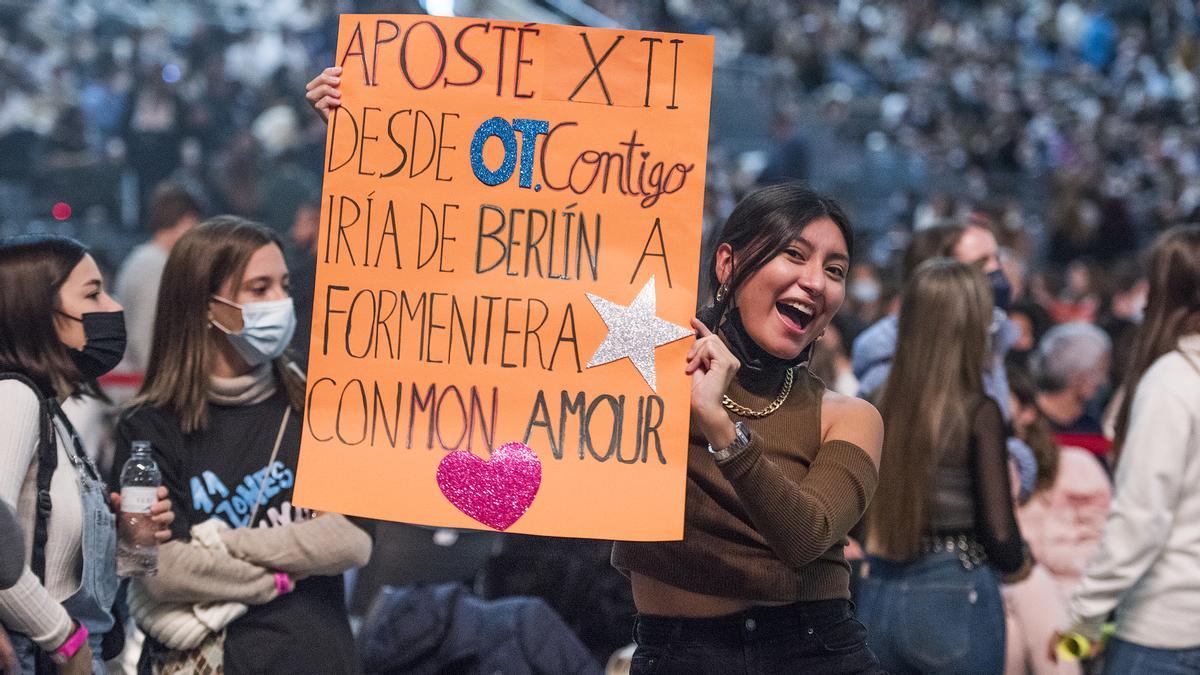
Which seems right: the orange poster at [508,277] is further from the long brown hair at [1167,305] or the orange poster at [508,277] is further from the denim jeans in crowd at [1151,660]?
the long brown hair at [1167,305]

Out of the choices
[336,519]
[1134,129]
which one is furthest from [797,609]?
[1134,129]

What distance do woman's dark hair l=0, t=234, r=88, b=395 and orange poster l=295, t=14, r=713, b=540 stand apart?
737 mm

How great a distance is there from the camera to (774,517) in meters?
2.46

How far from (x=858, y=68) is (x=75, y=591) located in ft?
75.3

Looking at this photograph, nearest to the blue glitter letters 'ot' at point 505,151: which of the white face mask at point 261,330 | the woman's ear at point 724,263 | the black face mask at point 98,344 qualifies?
the woman's ear at point 724,263

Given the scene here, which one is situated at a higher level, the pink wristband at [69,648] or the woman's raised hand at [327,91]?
the woman's raised hand at [327,91]

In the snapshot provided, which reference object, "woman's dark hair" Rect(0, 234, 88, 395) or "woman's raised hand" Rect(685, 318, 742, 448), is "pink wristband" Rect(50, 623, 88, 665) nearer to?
"woman's dark hair" Rect(0, 234, 88, 395)

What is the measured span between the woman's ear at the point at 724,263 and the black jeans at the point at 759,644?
0.64m

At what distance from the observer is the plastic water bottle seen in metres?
3.09

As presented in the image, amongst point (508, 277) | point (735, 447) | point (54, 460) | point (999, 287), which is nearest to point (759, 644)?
point (735, 447)

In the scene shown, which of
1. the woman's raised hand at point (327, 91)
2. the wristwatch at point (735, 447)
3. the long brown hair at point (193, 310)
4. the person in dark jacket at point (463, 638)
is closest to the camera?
the wristwatch at point (735, 447)

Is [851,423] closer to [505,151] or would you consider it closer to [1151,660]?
[505,151]

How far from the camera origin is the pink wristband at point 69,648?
2.94 meters

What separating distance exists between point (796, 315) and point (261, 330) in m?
1.39
